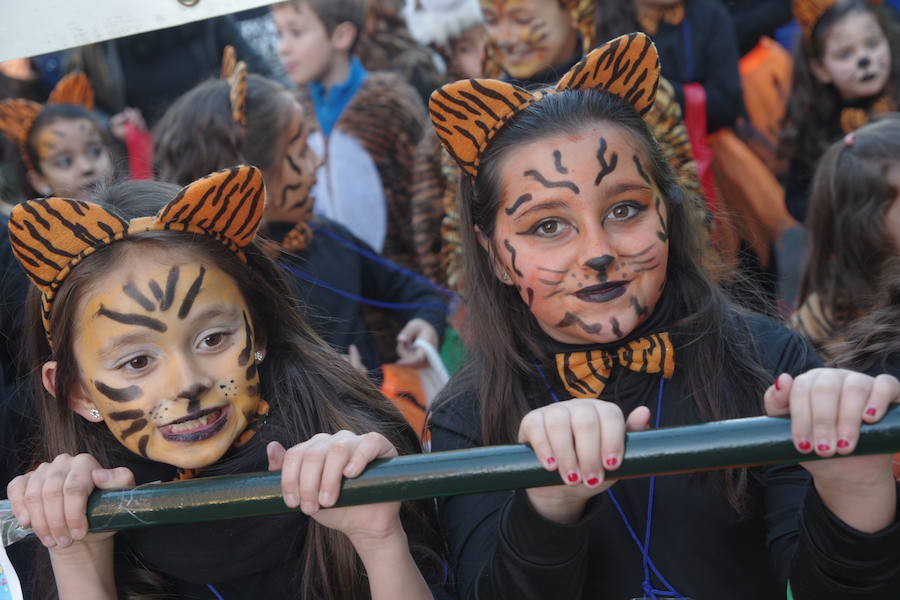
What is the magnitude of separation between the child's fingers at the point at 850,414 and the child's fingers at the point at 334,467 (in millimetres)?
730

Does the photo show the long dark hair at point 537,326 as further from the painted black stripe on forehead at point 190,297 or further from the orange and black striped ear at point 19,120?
the orange and black striped ear at point 19,120

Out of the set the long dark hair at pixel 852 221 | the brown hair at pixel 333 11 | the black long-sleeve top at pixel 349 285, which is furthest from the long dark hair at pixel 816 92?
the brown hair at pixel 333 11

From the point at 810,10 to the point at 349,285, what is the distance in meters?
2.52

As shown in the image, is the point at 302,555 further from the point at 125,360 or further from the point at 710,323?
the point at 710,323

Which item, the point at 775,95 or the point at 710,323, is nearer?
the point at 710,323

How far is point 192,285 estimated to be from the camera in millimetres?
2279

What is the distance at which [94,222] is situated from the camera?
89.9 inches

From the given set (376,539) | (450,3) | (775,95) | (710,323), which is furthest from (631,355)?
(775,95)

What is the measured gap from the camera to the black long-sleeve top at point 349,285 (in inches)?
157

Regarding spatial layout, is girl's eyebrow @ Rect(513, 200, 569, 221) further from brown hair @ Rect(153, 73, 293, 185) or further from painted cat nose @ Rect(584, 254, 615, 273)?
brown hair @ Rect(153, 73, 293, 185)

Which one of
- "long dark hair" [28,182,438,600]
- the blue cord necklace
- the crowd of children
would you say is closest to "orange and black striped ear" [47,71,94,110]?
the crowd of children

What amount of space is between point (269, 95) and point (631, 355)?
7.91 ft

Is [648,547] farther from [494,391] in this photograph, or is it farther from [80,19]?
[80,19]

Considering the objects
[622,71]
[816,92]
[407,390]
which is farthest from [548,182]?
[816,92]
